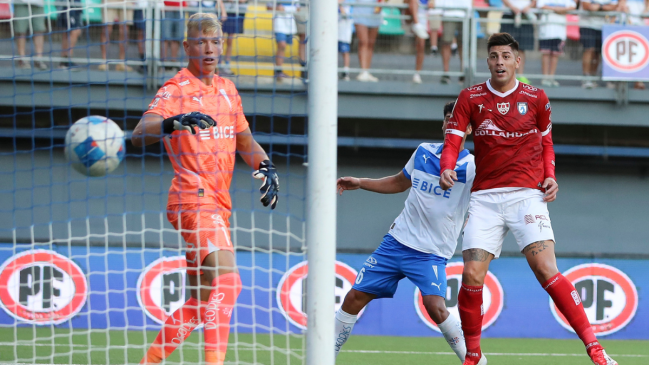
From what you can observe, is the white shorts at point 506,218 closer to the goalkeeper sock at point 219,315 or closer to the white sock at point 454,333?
the white sock at point 454,333

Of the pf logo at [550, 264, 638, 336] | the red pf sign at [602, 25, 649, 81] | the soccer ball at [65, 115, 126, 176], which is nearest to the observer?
the soccer ball at [65, 115, 126, 176]

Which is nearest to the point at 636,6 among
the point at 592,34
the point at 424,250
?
the point at 592,34

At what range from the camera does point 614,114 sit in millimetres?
11227

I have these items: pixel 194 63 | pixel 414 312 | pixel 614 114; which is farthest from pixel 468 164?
pixel 614 114

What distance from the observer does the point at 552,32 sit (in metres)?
10.8

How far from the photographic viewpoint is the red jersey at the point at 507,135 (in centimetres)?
459

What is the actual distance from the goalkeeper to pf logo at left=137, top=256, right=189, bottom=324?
4.39m

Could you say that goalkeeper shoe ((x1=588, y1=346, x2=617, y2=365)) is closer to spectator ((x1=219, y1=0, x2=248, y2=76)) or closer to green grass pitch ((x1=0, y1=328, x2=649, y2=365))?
green grass pitch ((x1=0, y1=328, x2=649, y2=365))

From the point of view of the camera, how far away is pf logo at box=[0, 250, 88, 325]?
8172 mm

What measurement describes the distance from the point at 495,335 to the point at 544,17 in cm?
483

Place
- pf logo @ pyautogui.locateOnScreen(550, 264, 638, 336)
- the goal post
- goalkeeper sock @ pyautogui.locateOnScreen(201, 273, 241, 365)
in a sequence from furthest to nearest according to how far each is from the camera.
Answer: pf logo @ pyautogui.locateOnScreen(550, 264, 638, 336) → goalkeeper sock @ pyautogui.locateOnScreen(201, 273, 241, 365) → the goal post

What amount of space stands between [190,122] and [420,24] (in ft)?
24.4

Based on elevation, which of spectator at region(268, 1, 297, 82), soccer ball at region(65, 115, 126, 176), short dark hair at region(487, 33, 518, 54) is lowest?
soccer ball at region(65, 115, 126, 176)

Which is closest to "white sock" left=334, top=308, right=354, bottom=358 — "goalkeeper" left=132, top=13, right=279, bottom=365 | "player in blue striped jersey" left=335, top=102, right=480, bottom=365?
"player in blue striped jersey" left=335, top=102, right=480, bottom=365
